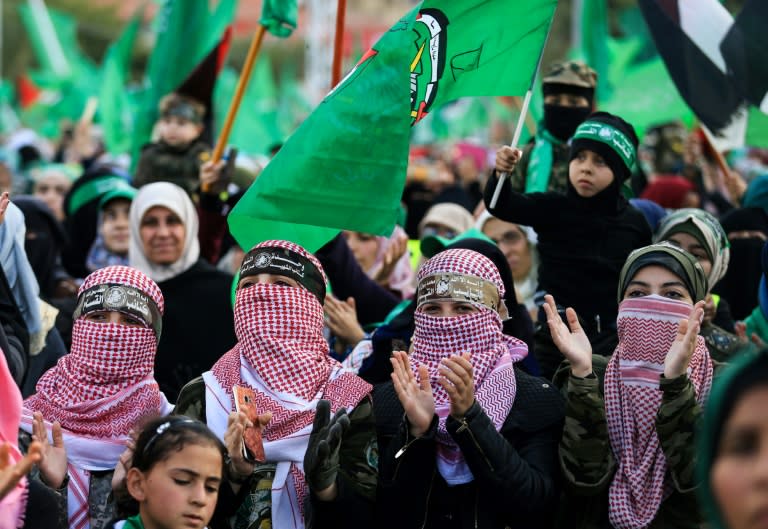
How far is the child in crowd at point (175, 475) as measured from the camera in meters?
3.72

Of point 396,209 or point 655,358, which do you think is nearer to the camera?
point 655,358

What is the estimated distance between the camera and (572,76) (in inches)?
265

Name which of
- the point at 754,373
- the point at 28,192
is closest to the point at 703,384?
the point at 754,373

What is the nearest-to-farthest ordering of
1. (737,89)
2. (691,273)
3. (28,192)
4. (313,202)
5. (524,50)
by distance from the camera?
(691,273)
(313,202)
(524,50)
(737,89)
(28,192)

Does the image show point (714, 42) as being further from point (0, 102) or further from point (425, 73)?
point (0, 102)

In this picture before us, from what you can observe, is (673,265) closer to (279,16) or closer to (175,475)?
(175,475)

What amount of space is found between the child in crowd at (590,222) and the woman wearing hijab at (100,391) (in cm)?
151

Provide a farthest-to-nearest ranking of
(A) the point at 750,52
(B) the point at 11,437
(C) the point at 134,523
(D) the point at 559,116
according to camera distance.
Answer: (D) the point at 559,116 < (A) the point at 750,52 < (C) the point at 134,523 < (B) the point at 11,437

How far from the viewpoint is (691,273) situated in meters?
4.55

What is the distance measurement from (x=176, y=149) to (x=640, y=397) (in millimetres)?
4386

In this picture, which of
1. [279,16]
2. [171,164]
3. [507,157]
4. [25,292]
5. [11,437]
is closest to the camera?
[11,437]

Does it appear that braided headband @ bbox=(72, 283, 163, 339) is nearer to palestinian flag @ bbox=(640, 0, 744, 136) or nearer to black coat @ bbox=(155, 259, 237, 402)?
black coat @ bbox=(155, 259, 237, 402)

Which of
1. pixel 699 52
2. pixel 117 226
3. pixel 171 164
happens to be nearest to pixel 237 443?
pixel 117 226

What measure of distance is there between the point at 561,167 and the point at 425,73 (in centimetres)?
161
